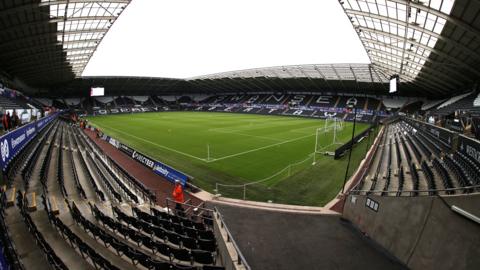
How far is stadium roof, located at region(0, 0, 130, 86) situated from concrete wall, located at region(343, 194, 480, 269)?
27.2 meters

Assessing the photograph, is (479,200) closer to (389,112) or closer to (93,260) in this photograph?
(93,260)

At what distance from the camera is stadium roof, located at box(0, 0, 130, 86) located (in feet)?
74.1

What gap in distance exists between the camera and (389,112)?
226 ft

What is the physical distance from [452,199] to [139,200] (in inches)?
529

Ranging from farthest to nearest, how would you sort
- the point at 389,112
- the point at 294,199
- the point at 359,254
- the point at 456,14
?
the point at 389,112 < the point at 456,14 < the point at 294,199 < the point at 359,254

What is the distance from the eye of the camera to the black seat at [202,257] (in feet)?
26.0

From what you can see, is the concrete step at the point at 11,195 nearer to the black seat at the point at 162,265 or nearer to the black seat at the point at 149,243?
the black seat at the point at 149,243

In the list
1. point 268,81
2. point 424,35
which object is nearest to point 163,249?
point 424,35

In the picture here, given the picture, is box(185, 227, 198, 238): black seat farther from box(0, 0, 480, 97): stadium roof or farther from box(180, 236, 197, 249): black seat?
box(0, 0, 480, 97): stadium roof

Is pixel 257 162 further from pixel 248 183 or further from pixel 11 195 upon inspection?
pixel 11 195

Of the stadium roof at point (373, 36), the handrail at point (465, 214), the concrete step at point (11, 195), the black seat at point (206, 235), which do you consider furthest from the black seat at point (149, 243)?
the stadium roof at point (373, 36)

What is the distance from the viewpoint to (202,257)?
7941 mm

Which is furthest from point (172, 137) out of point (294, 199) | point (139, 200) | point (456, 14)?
point (456, 14)

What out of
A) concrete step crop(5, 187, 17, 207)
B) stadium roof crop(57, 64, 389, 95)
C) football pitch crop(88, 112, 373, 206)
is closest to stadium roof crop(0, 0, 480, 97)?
stadium roof crop(57, 64, 389, 95)
